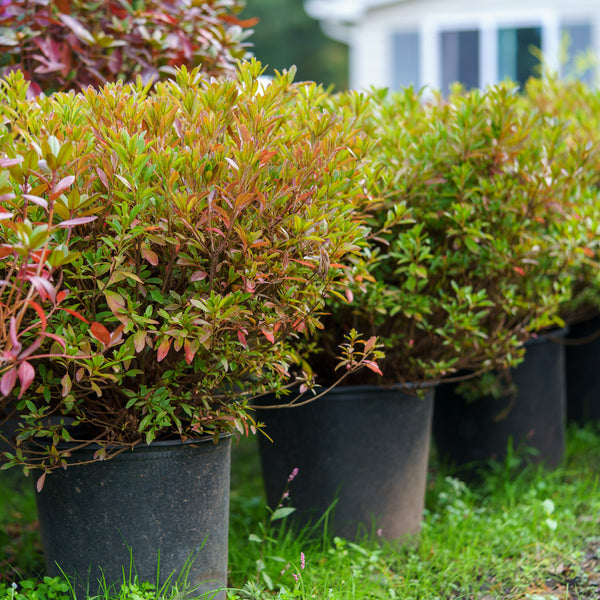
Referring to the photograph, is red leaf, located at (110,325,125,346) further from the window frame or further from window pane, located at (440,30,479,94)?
window pane, located at (440,30,479,94)

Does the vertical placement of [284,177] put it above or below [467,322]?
above

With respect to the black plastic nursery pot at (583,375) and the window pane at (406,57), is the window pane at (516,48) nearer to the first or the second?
the window pane at (406,57)

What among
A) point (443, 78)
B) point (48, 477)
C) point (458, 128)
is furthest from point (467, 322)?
point (443, 78)

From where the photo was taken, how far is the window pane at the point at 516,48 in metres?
11.2

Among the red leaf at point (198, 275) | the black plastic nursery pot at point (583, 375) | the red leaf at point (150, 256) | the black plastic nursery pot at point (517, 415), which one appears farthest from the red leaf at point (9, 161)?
the black plastic nursery pot at point (583, 375)

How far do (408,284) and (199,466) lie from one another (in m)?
0.95

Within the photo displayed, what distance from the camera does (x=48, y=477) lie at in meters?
1.91

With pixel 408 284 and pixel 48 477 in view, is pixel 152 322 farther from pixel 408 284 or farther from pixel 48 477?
pixel 408 284

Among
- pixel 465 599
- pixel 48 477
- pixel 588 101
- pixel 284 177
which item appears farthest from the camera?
pixel 588 101

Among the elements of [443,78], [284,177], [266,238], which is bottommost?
[266,238]

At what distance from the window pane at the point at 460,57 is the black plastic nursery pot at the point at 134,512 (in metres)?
10.5

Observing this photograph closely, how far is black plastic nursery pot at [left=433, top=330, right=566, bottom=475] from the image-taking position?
3.30 metres

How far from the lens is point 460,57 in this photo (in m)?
11.4

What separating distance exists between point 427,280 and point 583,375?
7.21 ft
